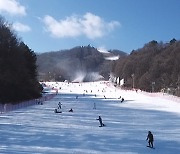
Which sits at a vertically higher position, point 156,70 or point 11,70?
point 156,70

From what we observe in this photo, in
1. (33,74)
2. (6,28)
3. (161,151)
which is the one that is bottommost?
(161,151)

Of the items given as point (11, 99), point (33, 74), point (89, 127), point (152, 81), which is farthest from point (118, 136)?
point (152, 81)

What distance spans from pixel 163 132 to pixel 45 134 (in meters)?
8.26

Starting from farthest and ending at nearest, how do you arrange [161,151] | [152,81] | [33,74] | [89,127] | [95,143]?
[152,81] < [33,74] < [89,127] < [95,143] < [161,151]

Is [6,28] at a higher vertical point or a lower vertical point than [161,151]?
higher

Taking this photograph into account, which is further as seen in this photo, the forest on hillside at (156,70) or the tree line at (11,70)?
the forest on hillside at (156,70)

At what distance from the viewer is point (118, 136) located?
2478cm

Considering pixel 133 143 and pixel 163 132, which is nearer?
pixel 133 143

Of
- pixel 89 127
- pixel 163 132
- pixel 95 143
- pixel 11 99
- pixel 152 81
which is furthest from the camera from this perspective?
pixel 152 81

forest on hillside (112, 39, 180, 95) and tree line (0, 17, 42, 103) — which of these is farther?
forest on hillside (112, 39, 180, 95)

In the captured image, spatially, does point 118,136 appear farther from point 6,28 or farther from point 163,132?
point 6,28

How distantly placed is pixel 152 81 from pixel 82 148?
87.6 metres

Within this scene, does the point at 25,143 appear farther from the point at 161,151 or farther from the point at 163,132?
the point at 163,132

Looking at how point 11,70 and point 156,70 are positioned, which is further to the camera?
point 156,70
